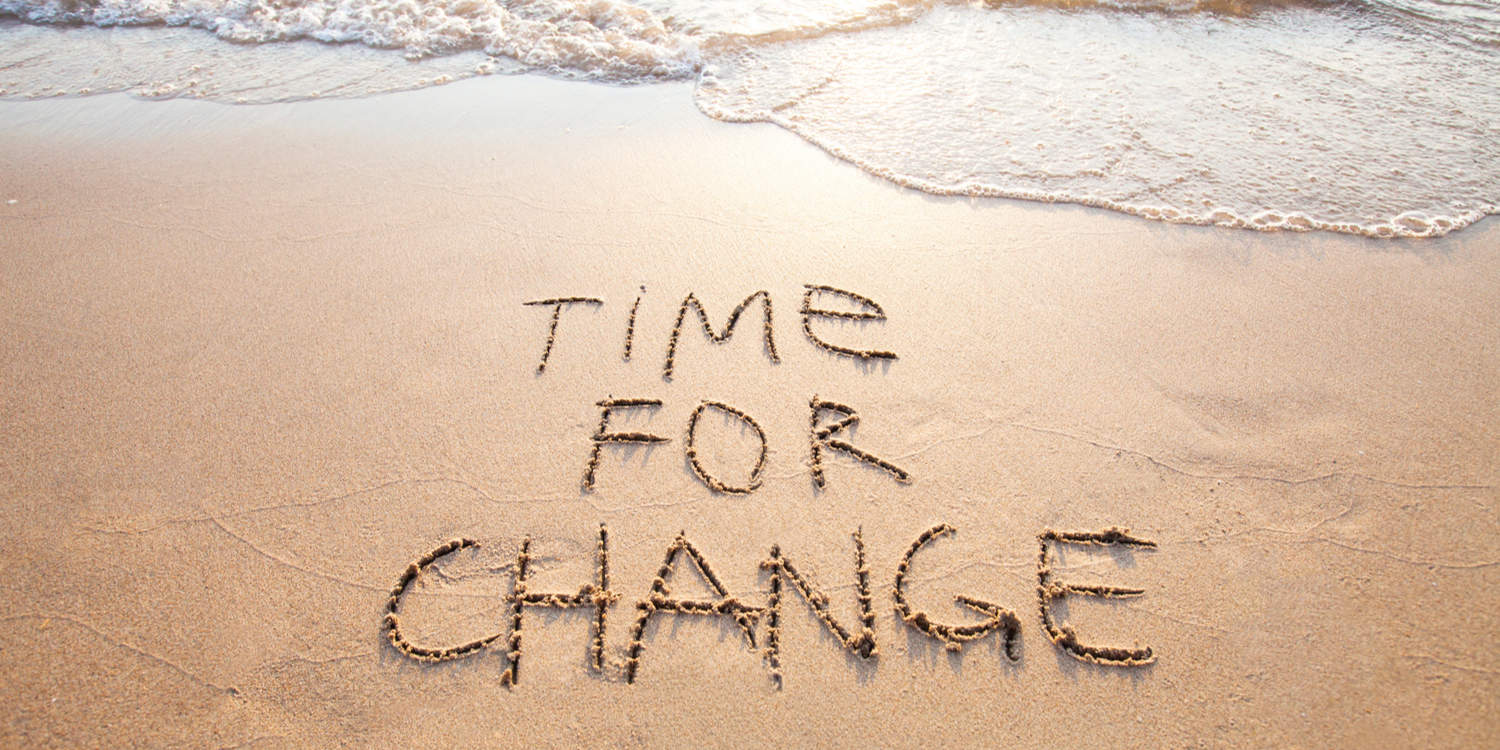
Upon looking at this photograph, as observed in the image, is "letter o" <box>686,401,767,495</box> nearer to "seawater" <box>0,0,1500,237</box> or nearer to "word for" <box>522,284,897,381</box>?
"word for" <box>522,284,897,381</box>

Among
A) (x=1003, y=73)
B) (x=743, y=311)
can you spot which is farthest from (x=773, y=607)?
(x=1003, y=73)

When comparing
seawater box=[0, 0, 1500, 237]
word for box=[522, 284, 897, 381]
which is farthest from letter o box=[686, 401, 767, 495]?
seawater box=[0, 0, 1500, 237]

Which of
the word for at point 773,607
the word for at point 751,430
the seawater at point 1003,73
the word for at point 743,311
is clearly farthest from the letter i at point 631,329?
the seawater at point 1003,73

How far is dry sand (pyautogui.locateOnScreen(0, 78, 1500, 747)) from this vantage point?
191 cm

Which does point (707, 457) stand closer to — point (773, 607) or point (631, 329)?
point (773, 607)

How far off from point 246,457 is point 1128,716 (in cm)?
289

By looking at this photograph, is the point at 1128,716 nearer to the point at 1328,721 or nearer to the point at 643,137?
the point at 1328,721

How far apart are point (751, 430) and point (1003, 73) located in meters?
3.58

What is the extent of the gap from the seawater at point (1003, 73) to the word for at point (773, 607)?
2.22 metres

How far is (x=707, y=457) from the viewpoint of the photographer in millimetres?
2500

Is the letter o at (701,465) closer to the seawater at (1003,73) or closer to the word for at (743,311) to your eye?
the word for at (743,311)

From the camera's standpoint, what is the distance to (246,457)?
2.48m

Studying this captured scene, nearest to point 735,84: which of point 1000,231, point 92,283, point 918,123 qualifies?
point 918,123

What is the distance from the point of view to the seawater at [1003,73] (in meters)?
3.76
